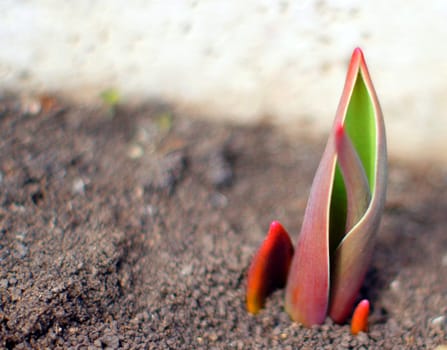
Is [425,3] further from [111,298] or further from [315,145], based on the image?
[111,298]

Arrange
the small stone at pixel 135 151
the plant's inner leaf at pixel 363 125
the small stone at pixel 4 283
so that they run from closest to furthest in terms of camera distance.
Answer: the plant's inner leaf at pixel 363 125 → the small stone at pixel 4 283 → the small stone at pixel 135 151

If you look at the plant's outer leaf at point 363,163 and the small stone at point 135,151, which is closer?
the plant's outer leaf at point 363,163

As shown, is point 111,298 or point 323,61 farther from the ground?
point 323,61

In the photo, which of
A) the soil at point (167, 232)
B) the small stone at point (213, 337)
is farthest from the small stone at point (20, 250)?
the small stone at point (213, 337)

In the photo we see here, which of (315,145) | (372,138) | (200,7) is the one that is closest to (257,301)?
(372,138)

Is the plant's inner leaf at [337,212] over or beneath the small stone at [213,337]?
over

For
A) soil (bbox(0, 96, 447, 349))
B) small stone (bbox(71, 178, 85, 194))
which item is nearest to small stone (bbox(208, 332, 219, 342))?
soil (bbox(0, 96, 447, 349))

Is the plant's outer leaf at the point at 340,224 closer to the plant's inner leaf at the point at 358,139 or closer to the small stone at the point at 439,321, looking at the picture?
the plant's inner leaf at the point at 358,139
